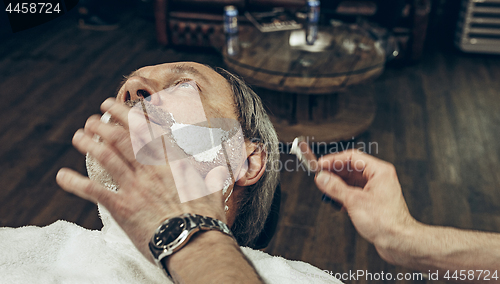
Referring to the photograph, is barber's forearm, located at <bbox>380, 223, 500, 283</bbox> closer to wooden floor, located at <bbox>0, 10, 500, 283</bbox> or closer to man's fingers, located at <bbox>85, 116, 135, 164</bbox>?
man's fingers, located at <bbox>85, 116, 135, 164</bbox>

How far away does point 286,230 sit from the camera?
220cm

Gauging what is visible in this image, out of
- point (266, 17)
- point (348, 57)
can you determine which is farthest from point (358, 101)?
point (266, 17)

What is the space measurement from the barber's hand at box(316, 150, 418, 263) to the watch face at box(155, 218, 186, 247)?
477 millimetres

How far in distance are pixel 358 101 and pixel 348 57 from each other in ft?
2.29

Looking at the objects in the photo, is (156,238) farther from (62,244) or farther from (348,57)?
(348,57)

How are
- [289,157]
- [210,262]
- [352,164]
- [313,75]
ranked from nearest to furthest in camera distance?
[210,262] < [352,164] < [313,75] < [289,157]

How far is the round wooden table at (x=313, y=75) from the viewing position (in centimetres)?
251

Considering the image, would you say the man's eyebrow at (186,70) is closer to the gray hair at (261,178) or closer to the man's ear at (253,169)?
the gray hair at (261,178)

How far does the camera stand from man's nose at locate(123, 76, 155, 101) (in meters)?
1.04

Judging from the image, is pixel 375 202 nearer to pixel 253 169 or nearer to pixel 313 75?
pixel 253 169

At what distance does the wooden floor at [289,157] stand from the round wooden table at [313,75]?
280 mm

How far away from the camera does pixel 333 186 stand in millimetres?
965

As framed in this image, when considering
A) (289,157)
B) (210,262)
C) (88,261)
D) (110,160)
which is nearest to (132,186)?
(110,160)

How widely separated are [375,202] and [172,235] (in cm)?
55
